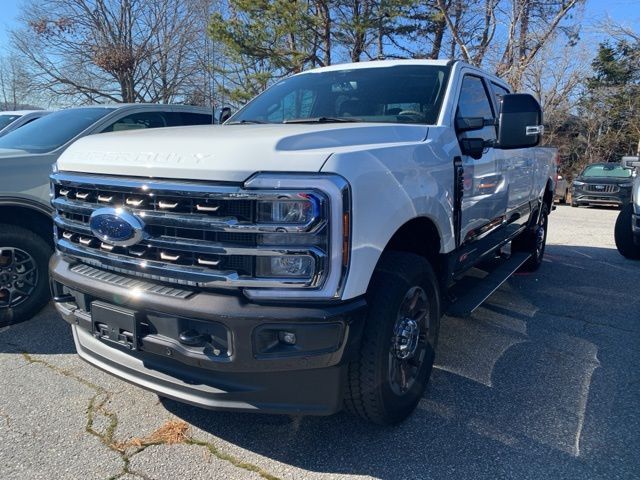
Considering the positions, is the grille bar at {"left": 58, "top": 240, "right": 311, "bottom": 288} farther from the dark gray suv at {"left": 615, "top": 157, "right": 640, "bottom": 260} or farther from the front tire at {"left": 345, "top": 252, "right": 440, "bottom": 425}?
the dark gray suv at {"left": 615, "top": 157, "right": 640, "bottom": 260}

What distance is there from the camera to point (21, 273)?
163 inches

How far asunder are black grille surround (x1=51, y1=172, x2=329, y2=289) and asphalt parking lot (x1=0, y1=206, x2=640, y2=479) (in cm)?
93

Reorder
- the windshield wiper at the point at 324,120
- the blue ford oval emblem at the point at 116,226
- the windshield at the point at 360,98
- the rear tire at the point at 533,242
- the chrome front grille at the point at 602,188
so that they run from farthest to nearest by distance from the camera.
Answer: the chrome front grille at the point at 602,188 < the rear tire at the point at 533,242 < the windshield at the point at 360,98 < the windshield wiper at the point at 324,120 < the blue ford oval emblem at the point at 116,226

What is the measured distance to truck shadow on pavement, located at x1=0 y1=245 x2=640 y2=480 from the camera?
8.11 ft

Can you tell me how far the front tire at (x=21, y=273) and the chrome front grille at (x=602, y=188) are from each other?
16173mm

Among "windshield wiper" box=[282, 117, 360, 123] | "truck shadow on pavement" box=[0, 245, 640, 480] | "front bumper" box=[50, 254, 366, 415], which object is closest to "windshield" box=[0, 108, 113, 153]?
"truck shadow on pavement" box=[0, 245, 640, 480]

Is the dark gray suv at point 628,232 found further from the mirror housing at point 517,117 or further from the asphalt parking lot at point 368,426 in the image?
the mirror housing at point 517,117

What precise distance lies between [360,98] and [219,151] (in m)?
1.70

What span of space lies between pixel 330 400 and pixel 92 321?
123 centimetres

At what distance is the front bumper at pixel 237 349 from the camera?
82.0 inches

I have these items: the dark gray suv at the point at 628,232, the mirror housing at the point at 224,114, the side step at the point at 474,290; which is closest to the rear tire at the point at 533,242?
the side step at the point at 474,290

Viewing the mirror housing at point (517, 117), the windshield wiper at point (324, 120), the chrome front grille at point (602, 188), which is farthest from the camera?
the chrome front grille at point (602, 188)

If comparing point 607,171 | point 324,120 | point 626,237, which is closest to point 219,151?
point 324,120

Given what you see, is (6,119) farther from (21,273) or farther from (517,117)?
(517,117)
